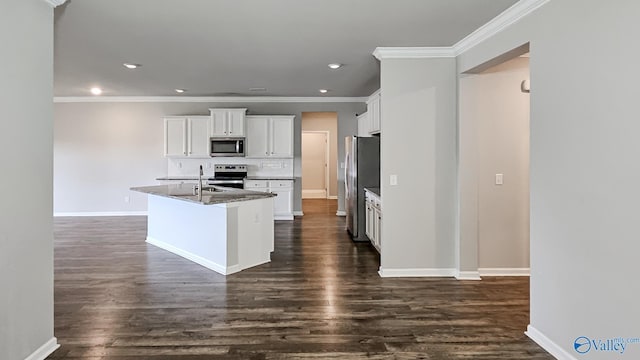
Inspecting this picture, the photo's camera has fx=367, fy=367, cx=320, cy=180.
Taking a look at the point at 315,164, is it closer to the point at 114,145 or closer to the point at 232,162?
the point at 232,162

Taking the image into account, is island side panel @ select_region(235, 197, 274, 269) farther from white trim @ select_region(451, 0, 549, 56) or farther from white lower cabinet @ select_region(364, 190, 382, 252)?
white trim @ select_region(451, 0, 549, 56)

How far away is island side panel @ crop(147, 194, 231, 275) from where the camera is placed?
4133mm

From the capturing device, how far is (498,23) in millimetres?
3109

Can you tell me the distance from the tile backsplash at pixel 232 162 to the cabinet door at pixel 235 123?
68cm

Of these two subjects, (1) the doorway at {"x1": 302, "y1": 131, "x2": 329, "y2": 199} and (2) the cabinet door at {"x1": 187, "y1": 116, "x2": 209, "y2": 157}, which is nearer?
(2) the cabinet door at {"x1": 187, "y1": 116, "x2": 209, "y2": 157}

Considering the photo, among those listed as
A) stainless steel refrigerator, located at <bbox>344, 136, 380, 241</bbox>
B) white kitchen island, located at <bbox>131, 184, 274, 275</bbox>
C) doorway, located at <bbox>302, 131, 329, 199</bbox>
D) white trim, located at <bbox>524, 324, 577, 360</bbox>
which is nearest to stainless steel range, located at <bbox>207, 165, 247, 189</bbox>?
white kitchen island, located at <bbox>131, 184, 274, 275</bbox>

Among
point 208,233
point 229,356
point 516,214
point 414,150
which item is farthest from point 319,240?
point 229,356

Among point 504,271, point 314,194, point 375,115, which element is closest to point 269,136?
point 375,115

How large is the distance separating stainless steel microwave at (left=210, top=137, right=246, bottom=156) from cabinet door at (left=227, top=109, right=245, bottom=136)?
140 mm

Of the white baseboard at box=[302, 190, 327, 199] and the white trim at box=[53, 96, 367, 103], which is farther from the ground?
the white trim at box=[53, 96, 367, 103]

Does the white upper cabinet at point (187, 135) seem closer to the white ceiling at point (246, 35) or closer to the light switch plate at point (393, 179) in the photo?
the white ceiling at point (246, 35)

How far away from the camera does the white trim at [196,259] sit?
4094mm

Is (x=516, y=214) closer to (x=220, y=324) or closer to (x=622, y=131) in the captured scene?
(x=622, y=131)

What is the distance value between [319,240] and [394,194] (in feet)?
6.79
